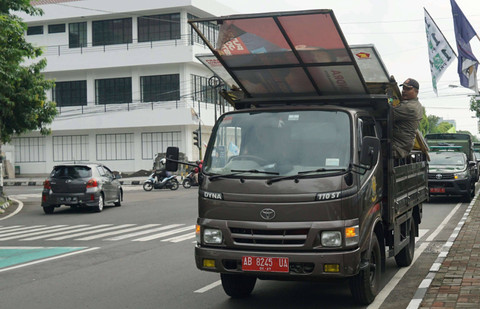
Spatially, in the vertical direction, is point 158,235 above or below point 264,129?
below

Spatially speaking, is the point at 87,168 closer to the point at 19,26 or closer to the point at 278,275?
the point at 19,26

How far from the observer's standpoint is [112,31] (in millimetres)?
56719

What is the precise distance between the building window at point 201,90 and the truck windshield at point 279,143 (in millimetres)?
47459

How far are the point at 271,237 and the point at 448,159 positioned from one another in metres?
18.3

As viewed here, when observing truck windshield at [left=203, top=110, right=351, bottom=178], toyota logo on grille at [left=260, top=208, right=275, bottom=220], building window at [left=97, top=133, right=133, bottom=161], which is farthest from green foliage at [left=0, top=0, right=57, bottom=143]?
building window at [left=97, top=133, right=133, bottom=161]

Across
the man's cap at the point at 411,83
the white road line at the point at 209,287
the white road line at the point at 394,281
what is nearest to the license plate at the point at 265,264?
the white road line at the point at 394,281

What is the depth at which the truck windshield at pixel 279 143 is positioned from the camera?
6.88 m

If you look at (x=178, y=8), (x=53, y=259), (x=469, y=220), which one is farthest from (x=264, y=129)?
(x=178, y=8)

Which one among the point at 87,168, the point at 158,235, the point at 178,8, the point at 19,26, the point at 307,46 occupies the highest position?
the point at 178,8

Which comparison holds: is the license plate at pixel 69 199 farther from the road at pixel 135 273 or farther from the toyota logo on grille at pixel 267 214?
the toyota logo on grille at pixel 267 214

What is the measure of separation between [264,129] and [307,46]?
1066 mm

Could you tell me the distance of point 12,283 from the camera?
9086 mm

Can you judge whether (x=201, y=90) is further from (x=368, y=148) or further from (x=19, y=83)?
(x=368, y=148)

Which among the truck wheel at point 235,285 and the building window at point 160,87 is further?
the building window at point 160,87
